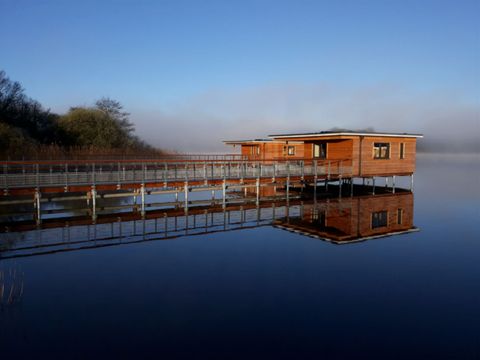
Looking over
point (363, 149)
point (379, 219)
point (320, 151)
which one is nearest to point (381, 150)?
point (363, 149)

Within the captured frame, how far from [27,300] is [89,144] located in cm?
3892

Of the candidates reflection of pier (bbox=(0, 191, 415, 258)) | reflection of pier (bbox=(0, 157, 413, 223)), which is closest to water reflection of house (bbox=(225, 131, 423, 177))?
reflection of pier (bbox=(0, 157, 413, 223))

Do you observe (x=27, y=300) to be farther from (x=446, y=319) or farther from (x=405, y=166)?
(x=405, y=166)

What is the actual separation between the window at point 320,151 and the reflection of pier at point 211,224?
623 centimetres

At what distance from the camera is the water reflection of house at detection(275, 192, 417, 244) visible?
1591cm

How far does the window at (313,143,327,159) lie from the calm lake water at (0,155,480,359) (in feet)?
52.0

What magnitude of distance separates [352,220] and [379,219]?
5.03 feet

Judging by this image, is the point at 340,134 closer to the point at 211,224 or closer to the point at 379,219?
the point at 379,219

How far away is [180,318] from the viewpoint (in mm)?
7914

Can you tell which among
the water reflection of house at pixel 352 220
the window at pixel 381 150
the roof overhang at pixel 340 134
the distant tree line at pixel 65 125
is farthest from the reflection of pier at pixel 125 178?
the distant tree line at pixel 65 125

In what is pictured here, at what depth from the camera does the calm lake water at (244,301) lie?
6922 millimetres

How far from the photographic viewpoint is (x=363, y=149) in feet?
88.7

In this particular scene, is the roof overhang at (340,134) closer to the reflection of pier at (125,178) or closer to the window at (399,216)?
the reflection of pier at (125,178)

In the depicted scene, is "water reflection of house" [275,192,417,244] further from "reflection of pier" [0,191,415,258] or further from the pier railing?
the pier railing
